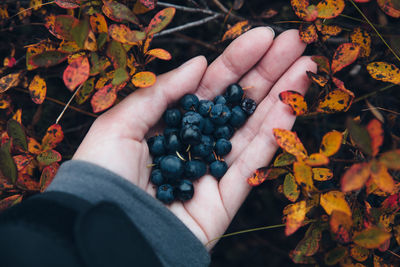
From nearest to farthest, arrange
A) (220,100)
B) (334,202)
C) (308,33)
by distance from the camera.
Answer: (334,202), (308,33), (220,100)

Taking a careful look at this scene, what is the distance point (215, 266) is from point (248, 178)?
0.85 m

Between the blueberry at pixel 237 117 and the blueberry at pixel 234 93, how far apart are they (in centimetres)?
4

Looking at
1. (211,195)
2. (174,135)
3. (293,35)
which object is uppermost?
(293,35)

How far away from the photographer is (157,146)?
4.30ft

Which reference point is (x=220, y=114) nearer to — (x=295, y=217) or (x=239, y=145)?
(x=239, y=145)

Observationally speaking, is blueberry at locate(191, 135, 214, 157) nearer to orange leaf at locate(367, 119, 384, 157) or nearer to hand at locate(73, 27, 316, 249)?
hand at locate(73, 27, 316, 249)

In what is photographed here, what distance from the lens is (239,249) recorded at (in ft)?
5.89

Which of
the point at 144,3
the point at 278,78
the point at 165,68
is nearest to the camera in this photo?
the point at 144,3

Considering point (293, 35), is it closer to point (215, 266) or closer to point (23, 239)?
point (23, 239)

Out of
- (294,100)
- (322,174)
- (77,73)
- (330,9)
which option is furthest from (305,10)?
(77,73)

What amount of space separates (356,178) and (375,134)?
5.3 inches

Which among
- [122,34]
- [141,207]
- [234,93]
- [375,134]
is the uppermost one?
[122,34]

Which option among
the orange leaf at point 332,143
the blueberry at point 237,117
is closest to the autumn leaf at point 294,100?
the orange leaf at point 332,143

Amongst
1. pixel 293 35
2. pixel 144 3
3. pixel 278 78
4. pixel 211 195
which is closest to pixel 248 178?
pixel 211 195
